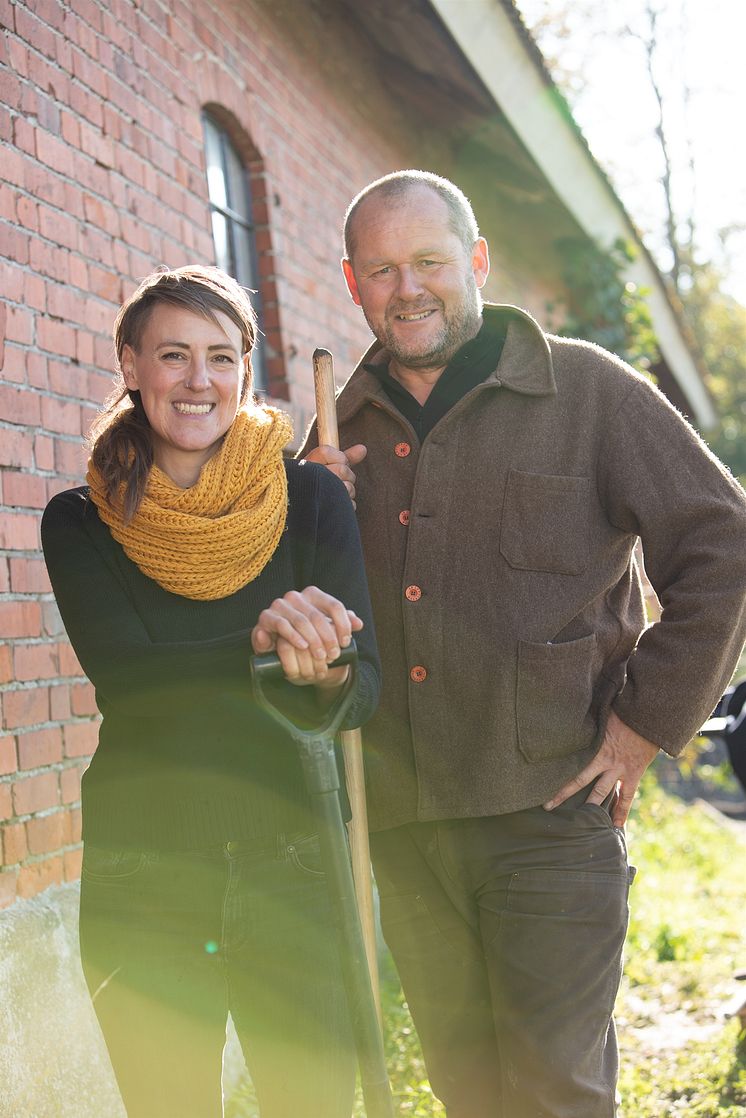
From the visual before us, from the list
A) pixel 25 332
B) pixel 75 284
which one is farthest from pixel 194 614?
pixel 75 284

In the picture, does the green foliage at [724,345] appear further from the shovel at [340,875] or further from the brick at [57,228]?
the shovel at [340,875]

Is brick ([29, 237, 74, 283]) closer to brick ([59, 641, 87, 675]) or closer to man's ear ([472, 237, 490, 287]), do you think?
brick ([59, 641, 87, 675])

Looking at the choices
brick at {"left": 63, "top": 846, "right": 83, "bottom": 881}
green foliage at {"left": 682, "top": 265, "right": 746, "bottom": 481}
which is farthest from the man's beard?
green foliage at {"left": 682, "top": 265, "right": 746, "bottom": 481}

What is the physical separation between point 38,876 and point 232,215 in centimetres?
305

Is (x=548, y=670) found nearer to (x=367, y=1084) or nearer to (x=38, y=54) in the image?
(x=367, y=1084)

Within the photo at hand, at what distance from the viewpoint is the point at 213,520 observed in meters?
2.13

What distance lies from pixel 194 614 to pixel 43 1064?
5.00ft

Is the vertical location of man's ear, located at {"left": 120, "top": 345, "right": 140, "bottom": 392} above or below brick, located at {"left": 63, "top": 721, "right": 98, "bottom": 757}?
above

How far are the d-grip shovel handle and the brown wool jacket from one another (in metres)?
0.64

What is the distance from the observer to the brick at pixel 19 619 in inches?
120

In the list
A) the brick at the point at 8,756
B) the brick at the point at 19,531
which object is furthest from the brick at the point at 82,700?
the brick at the point at 19,531

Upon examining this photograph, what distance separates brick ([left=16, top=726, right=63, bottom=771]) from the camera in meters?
3.08

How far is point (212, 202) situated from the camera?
16.1 ft

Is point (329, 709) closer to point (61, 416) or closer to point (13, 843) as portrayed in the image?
point (13, 843)
